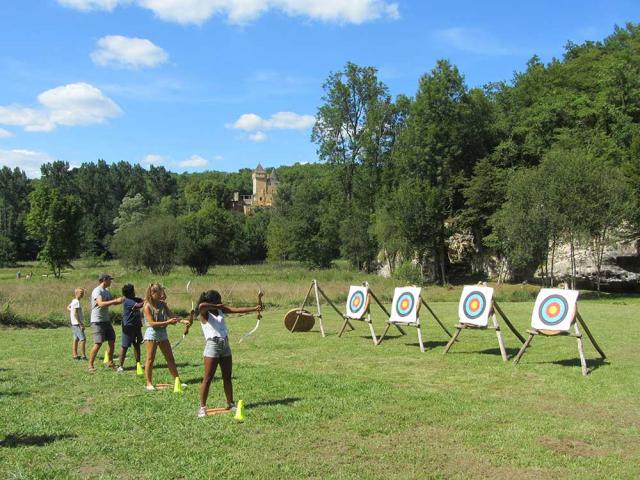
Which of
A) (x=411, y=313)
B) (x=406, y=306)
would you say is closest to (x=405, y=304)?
(x=406, y=306)

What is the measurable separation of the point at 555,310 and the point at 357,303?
18.6 ft

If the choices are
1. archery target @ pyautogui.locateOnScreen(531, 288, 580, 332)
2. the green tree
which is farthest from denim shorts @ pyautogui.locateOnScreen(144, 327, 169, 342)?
the green tree

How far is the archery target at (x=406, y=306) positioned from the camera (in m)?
13.5

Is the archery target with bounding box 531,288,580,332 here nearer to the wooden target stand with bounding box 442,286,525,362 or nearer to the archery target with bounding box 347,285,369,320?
the wooden target stand with bounding box 442,286,525,362

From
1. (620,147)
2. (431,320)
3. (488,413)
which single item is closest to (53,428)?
(488,413)

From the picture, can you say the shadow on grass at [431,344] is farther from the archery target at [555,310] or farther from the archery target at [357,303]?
the archery target at [555,310]

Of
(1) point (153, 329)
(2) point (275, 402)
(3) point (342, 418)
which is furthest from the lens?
(1) point (153, 329)

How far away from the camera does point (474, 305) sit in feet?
40.8

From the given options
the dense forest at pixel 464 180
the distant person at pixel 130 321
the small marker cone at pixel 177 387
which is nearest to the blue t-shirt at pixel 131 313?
the distant person at pixel 130 321

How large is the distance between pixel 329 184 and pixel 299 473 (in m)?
55.4

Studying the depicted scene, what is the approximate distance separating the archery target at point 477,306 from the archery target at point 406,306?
48.8 inches

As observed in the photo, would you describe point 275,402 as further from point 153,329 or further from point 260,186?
point 260,186

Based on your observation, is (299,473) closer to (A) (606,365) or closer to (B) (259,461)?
(B) (259,461)

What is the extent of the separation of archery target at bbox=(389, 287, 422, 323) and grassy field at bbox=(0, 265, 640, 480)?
29.8 inches
